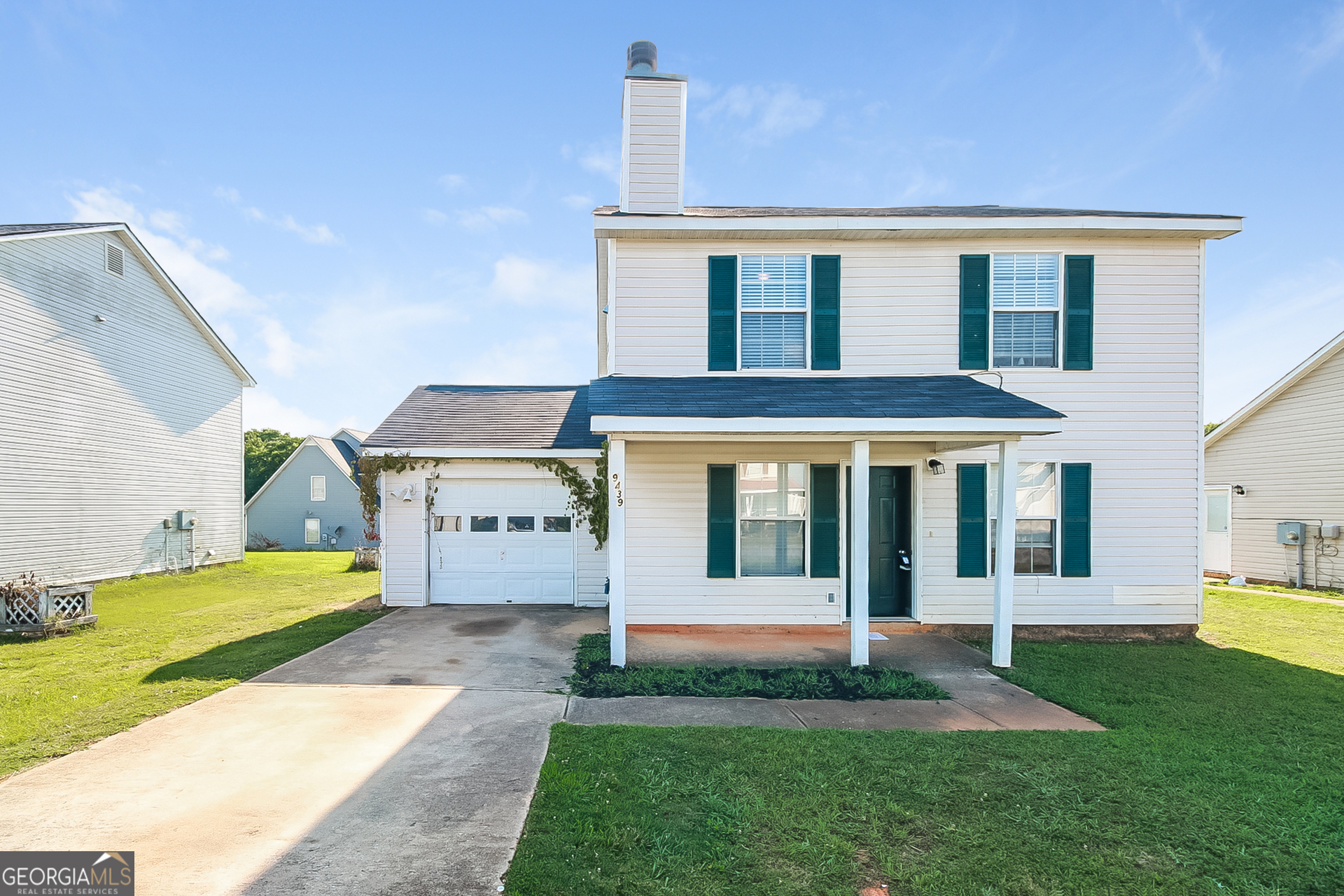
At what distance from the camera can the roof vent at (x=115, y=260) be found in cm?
1291

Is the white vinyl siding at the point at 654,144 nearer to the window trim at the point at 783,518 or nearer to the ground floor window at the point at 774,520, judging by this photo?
the window trim at the point at 783,518

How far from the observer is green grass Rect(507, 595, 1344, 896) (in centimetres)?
278

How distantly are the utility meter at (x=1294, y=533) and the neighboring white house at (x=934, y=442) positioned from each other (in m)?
7.77

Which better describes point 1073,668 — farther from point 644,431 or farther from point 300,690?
point 300,690

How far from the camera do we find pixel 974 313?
25.3 feet

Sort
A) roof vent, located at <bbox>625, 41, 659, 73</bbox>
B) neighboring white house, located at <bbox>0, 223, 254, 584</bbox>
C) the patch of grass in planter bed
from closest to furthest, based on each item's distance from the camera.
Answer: the patch of grass in planter bed < roof vent, located at <bbox>625, 41, 659, 73</bbox> < neighboring white house, located at <bbox>0, 223, 254, 584</bbox>

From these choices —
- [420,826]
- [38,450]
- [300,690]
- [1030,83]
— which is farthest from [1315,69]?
[38,450]

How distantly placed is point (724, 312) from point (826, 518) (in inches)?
119

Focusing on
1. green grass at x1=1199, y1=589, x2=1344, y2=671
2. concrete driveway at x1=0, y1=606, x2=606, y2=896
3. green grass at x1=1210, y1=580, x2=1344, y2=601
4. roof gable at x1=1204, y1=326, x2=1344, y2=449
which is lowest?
green grass at x1=1210, y1=580, x2=1344, y2=601

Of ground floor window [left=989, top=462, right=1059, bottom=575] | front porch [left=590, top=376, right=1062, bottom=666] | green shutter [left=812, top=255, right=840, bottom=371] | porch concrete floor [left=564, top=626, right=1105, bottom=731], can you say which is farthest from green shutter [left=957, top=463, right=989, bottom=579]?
green shutter [left=812, top=255, right=840, bottom=371]

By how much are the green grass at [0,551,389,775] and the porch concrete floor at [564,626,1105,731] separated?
3.79 metres

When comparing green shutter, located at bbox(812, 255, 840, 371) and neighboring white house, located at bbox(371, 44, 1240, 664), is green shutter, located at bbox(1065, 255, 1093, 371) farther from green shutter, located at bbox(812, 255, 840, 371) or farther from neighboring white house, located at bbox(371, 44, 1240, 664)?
green shutter, located at bbox(812, 255, 840, 371)

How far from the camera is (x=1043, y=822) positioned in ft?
10.6

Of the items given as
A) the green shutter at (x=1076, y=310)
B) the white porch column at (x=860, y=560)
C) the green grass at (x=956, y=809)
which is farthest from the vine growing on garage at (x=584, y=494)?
the green shutter at (x=1076, y=310)
